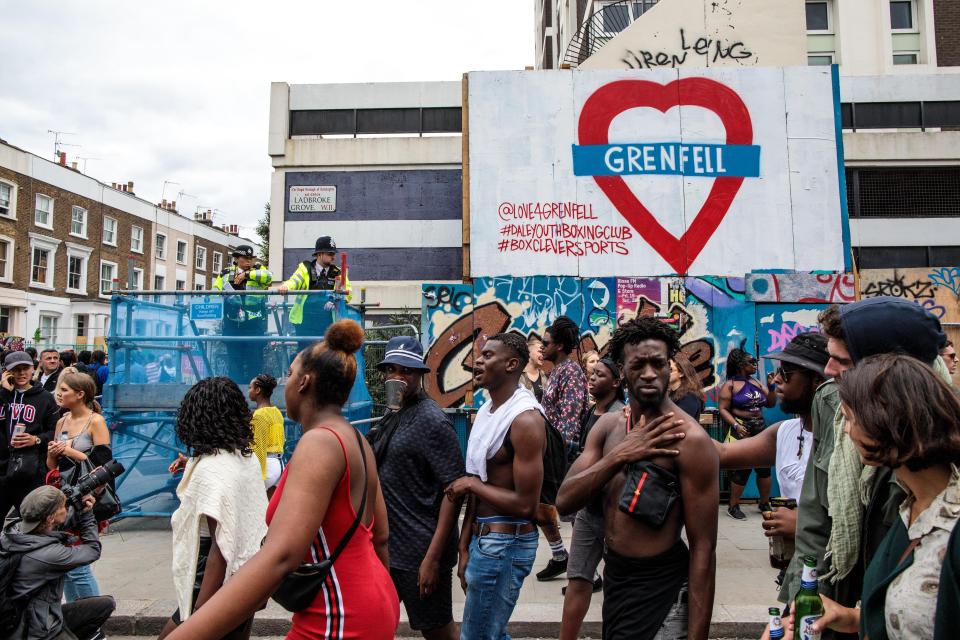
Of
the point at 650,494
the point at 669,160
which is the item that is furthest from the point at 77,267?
the point at 650,494

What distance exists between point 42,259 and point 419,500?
36.9 m

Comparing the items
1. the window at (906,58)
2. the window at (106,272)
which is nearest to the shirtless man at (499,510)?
the window at (906,58)

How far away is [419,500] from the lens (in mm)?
3572

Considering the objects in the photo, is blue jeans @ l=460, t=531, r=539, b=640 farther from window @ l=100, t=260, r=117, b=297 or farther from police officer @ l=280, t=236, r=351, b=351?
window @ l=100, t=260, r=117, b=297

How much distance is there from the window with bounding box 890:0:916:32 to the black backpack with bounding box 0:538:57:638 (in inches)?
1448

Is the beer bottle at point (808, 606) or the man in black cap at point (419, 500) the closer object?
the beer bottle at point (808, 606)

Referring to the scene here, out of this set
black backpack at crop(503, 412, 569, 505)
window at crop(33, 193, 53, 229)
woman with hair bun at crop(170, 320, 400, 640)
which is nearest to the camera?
woman with hair bun at crop(170, 320, 400, 640)

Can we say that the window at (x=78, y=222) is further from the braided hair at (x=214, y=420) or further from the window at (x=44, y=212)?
the braided hair at (x=214, y=420)

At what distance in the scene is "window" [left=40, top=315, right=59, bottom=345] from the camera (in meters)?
33.1

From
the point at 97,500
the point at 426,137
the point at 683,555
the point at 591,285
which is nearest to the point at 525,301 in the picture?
the point at 591,285

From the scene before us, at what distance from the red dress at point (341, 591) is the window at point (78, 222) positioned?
39.4 m

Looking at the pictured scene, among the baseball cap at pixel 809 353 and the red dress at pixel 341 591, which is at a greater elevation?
the baseball cap at pixel 809 353

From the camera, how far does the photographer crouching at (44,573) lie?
3.58 metres

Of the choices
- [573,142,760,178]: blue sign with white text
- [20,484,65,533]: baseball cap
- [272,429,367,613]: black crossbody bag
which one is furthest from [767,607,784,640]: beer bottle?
[573,142,760,178]: blue sign with white text
